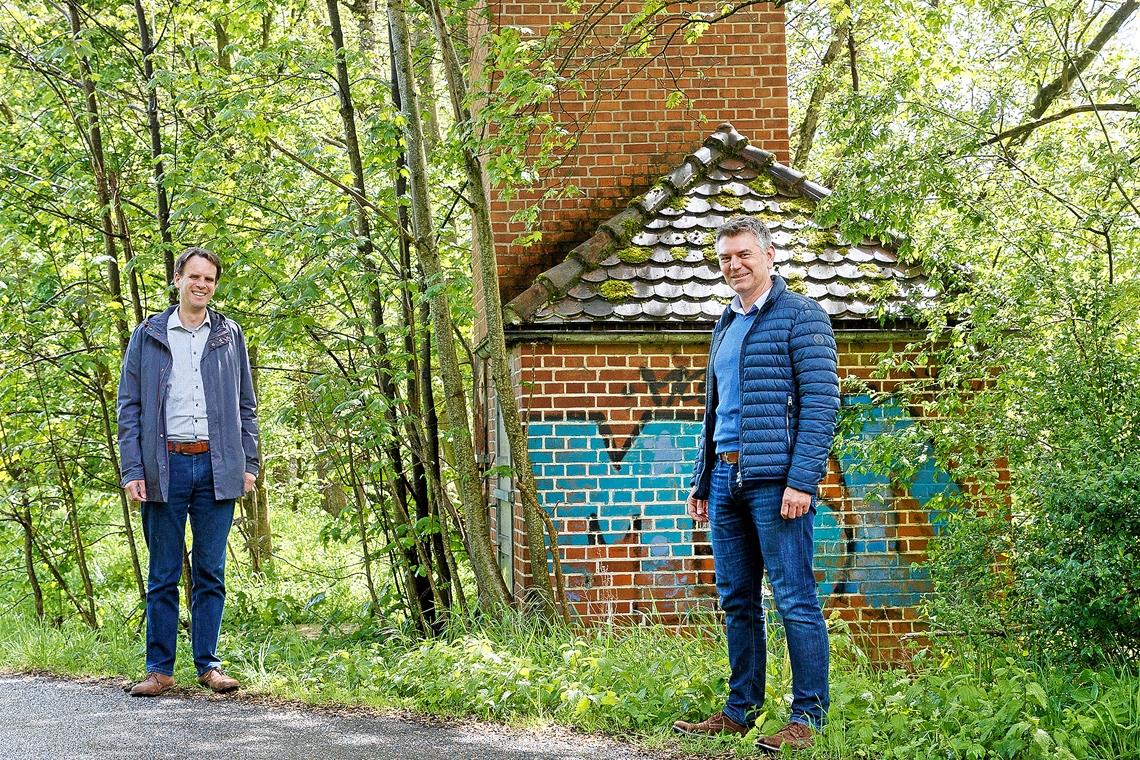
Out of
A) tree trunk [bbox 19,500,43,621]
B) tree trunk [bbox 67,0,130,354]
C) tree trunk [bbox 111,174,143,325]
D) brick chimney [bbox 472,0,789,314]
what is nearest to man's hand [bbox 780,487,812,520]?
brick chimney [bbox 472,0,789,314]

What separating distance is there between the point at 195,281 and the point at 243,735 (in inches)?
84.6

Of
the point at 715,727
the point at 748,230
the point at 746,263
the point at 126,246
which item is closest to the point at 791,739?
the point at 715,727

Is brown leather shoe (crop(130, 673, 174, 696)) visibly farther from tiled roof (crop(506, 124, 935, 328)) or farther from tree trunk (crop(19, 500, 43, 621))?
tree trunk (crop(19, 500, 43, 621))

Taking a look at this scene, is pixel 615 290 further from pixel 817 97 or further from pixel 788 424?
pixel 817 97

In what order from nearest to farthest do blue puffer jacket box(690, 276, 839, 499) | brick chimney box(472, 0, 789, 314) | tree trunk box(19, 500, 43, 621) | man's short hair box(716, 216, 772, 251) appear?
blue puffer jacket box(690, 276, 839, 499)
man's short hair box(716, 216, 772, 251)
brick chimney box(472, 0, 789, 314)
tree trunk box(19, 500, 43, 621)

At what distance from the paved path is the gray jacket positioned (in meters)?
1.01

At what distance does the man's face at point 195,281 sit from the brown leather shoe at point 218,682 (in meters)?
1.82

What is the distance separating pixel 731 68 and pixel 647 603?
4108 mm

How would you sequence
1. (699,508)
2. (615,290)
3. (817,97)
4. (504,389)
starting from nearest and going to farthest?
(699,508), (504,389), (615,290), (817,97)

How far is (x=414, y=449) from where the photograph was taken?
740 cm

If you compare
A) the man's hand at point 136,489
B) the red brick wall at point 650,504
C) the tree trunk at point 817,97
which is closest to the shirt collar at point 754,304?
the red brick wall at point 650,504

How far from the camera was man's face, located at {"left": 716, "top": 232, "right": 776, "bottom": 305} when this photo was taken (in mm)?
4484

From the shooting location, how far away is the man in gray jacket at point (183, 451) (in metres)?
5.33

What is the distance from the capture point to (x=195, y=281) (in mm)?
5363
